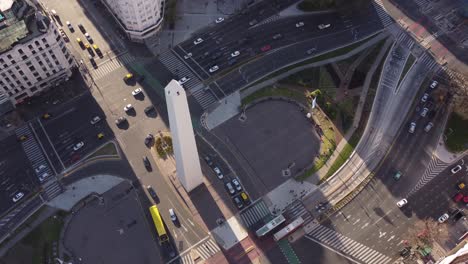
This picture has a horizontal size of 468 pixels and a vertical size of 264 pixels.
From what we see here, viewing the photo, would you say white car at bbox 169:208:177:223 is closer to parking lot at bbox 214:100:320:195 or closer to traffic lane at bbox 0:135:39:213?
parking lot at bbox 214:100:320:195

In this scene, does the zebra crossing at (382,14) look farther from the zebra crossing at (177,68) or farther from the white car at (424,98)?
the zebra crossing at (177,68)

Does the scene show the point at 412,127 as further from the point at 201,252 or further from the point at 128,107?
the point at 128,107

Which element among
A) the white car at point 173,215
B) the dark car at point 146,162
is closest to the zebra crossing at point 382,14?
the dark car at point 146,162

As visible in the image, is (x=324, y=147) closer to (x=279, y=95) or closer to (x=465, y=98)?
(x=279, y=95)

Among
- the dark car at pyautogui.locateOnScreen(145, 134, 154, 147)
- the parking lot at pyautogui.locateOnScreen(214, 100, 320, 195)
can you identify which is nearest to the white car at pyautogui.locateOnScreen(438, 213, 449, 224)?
the parking lot at pyautogui.locateOnScreen(214, 100, 320, 195)

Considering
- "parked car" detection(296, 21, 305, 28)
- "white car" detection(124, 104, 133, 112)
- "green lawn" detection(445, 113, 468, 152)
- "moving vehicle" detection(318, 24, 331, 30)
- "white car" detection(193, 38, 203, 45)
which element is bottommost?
"green lawn" detection(445, 113, 468, 152)

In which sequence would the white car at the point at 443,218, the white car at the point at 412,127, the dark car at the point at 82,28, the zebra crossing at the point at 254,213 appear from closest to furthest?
1. the white car at the point at 443,218
2. the zebra crossing at the point at 254,213
3. the white car at the point at 412,127
4. the dark car at the point at 82,28

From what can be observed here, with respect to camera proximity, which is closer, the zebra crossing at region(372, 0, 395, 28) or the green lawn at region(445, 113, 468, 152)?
the green lawn at region(445, 113, 468, 152)
